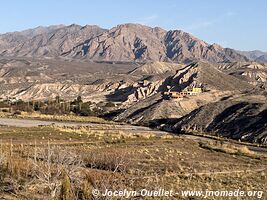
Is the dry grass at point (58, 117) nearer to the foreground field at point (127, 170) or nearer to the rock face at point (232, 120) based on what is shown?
the rock face at point (232, 120)

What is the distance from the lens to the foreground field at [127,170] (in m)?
20.7

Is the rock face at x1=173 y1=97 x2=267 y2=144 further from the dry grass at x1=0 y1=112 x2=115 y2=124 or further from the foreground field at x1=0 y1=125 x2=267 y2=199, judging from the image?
the dry grass at x1=0 y1=112 x2=115 y2=124

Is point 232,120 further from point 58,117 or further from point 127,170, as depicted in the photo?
point 127,170

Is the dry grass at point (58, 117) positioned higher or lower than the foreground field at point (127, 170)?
lower

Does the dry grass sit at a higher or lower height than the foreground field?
lower

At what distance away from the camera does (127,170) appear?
1129 inches

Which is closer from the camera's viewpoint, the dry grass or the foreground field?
the foreground field

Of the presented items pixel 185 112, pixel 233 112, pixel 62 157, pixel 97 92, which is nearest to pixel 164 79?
pixel 97 92

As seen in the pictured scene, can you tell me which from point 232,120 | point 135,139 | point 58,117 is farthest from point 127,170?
point 58,117

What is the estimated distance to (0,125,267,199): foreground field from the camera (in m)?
20.7

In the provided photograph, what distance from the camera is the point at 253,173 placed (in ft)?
102

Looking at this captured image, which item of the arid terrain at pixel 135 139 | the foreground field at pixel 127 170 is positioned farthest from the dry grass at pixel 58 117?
the foreground field at pixel 127 170

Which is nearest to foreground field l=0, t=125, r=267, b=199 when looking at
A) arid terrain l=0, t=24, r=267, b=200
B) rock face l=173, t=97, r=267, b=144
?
arid terrain l=0, t=24, r=267, b=200

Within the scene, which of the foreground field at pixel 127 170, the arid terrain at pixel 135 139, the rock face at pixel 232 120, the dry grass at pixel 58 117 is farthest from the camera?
the dry grass at pixel 58 117
